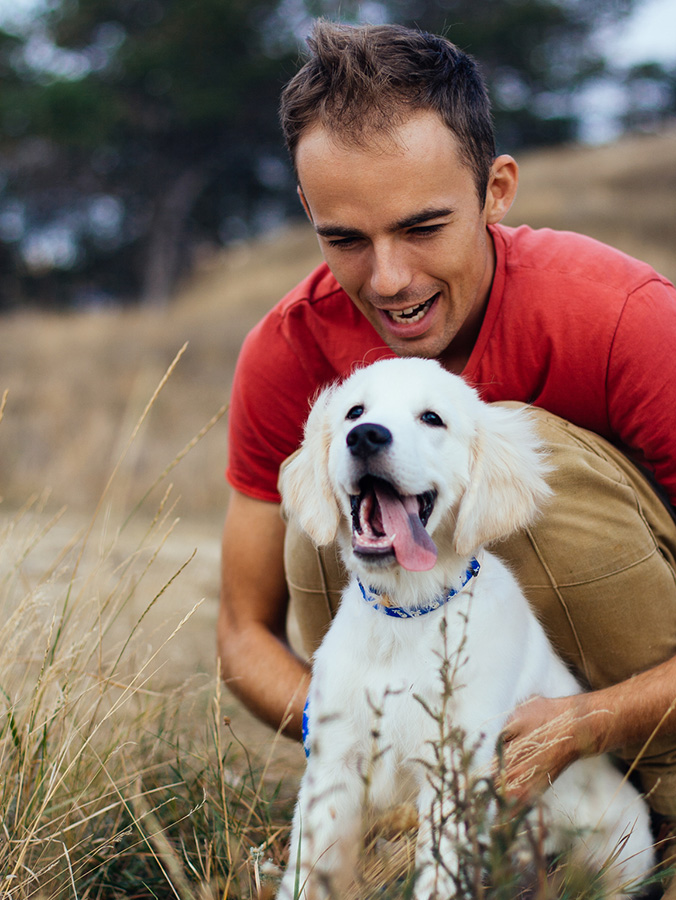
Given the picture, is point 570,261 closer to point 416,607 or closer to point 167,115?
point 416,607

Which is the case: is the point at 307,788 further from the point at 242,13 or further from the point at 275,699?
the point at 242,13

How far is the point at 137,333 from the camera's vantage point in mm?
11859

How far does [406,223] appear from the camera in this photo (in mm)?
2117

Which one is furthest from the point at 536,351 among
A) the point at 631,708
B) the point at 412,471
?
the point at 631,708

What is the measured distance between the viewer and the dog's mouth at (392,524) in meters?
1.75

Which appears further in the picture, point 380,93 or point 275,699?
point 275,699

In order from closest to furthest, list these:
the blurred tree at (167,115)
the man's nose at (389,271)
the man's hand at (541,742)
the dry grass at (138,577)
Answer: the man's hand at (541,742)
the dry grass at (138,577)
the man's nose at (389,271)
the blurred tree at (167,115)

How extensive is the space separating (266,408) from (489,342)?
2.27 feet

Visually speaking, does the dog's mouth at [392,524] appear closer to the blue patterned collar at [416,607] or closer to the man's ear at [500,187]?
the blue patterned collar at [416,607]

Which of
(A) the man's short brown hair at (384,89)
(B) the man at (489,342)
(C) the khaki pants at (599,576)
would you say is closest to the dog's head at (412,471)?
(C) the khaki pants at (599,576)

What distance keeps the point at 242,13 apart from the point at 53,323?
27.0 ft

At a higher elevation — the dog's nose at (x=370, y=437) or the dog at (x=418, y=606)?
the dog's nose at (x=370, y=437)

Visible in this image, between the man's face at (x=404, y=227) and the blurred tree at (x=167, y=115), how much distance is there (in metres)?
15.5

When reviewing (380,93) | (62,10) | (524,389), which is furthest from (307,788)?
(62,10)
